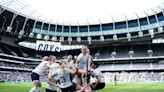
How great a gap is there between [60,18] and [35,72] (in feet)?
248

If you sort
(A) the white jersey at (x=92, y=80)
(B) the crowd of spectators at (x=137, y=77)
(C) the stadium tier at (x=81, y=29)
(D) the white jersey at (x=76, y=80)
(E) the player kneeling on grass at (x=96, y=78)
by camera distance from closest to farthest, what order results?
(E) the player kneeling on grass at (x=96, y=78)
(A) the white jersey at (x=92, y=80)
(D) the white jersey at (x=76, y=80)
(B) the crowd of spectators at (x=137, y=77)
(C) the stadium tier at (x=81, y=29)

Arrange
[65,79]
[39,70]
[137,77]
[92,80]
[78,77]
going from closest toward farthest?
[65,79]
[92,80]
[78,77]
[39,70]
[137,77]

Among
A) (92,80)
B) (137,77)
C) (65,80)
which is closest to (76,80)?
(92,80)

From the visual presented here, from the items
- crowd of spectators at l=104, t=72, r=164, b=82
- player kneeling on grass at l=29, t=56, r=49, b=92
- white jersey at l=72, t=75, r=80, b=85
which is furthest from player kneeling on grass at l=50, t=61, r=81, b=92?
crowd of spectators at l=104, t=72, r=164, b=82

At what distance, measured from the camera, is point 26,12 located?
8006cm

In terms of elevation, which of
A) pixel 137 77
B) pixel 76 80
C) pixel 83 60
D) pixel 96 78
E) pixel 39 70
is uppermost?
pixel 83 60

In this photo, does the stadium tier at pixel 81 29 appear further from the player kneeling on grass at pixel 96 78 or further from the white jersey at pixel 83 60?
the player kneeling on grass at pixel 96 78

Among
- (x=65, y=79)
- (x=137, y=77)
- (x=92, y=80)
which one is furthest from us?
(x=137, y=77)

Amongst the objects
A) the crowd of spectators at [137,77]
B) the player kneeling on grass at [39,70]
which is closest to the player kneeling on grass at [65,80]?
the player kneeling on grass at [39,70]

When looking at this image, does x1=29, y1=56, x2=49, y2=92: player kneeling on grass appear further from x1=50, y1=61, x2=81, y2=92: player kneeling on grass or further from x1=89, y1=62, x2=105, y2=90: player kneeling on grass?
x1=89, y1=62, x2=105, y2=90: player kneeling on grass

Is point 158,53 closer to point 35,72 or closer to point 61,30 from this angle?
point 61,30

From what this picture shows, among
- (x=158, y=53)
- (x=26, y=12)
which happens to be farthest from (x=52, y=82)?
(x=26, y=12)

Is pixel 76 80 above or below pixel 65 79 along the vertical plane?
below

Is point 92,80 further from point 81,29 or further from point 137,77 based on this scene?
point 81,29
